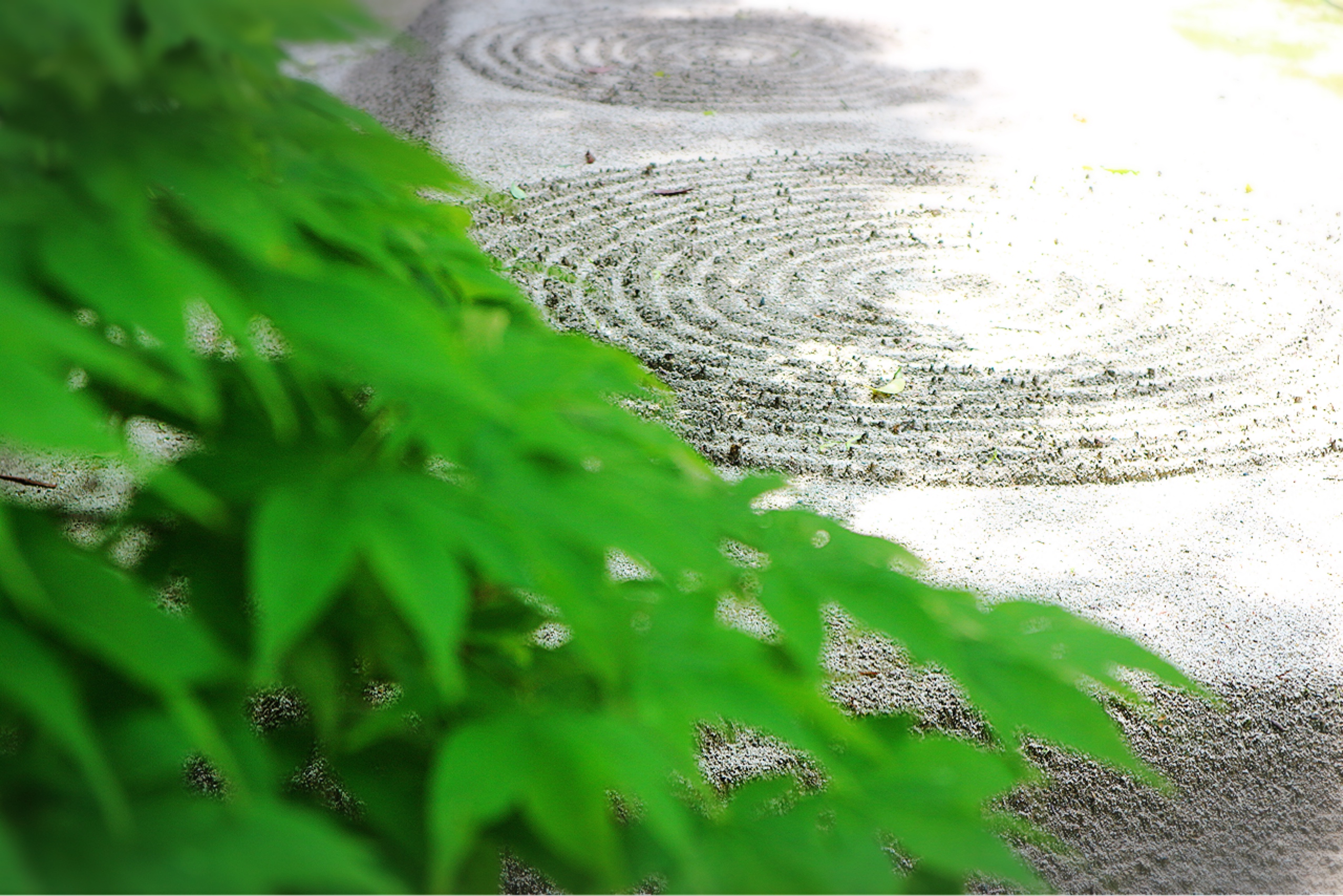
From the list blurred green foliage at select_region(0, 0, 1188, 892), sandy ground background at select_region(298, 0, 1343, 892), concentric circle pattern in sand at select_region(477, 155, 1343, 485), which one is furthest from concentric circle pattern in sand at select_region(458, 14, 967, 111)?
blurred green foliage at select_region(0, 0, 1188, 892)

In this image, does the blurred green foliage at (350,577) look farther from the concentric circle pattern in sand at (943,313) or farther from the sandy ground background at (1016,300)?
the concentric circle pattern in sand at (943,313)

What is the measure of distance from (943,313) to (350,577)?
6.49ft

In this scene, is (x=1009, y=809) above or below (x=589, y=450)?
below

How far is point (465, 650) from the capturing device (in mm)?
502

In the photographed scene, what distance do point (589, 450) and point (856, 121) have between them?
334 cm

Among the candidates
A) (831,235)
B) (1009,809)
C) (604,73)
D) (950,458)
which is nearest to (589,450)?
(1009,809)

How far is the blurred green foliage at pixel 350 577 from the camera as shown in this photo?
31 cm

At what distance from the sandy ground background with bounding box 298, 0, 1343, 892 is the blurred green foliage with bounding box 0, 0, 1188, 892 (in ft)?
0.25

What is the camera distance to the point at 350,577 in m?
0.46

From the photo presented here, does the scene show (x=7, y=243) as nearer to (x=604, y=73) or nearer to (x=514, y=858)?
(x=514, y=858)

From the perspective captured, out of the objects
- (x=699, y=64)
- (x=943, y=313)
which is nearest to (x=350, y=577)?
(x=943, y=313)

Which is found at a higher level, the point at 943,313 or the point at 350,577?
the point at 350,577

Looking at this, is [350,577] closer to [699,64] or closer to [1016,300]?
[1016,300]

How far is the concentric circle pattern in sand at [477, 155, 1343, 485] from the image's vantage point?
5.90 ft
